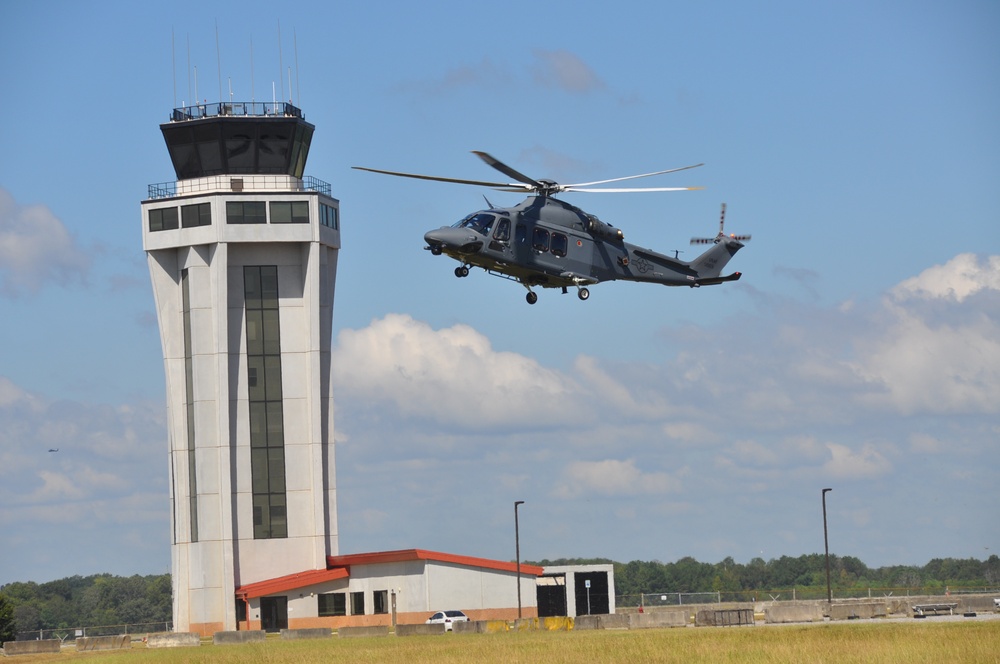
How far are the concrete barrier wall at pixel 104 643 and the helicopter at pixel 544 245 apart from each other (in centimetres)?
3578

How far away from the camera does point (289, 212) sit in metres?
97.1

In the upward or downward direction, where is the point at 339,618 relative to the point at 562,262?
downward

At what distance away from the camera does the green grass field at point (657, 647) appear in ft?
172

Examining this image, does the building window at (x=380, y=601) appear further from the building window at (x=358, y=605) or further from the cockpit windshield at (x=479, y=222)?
the cockpit windshield at (x=479, y=222)

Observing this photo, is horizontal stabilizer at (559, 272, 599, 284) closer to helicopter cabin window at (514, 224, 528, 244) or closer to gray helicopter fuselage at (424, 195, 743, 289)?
gray helicopter fuselage at (424, 195, 743, 289)

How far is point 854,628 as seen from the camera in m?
64.3

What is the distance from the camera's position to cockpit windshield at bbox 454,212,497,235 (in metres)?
57.2

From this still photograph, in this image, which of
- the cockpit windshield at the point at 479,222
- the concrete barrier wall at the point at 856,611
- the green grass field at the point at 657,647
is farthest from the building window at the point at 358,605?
the cockpit windshield at the point at 479,222

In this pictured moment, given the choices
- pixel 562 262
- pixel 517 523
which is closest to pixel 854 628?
pixel 562 262

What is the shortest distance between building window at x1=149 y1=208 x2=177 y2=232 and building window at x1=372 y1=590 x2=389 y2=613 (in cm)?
2708

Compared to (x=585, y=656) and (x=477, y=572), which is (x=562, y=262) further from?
(x=477, y=572)

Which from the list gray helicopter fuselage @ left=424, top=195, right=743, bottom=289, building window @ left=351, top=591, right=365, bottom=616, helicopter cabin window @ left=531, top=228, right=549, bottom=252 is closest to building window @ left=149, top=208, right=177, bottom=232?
building window @ left=351, top=591, right=365, bottom=616

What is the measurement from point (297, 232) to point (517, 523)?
25286 millimetres

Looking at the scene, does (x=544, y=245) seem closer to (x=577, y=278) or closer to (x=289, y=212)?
(x=577, y=278)
